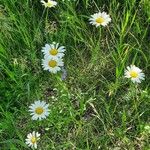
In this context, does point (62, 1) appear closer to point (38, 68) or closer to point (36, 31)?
point (36, 31)

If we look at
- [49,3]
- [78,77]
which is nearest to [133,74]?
[78,77]

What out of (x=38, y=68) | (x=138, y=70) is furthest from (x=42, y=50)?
(x=138, y=70)

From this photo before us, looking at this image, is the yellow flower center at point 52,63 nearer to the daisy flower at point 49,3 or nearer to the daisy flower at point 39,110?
A: the daisy flower at point 39,110

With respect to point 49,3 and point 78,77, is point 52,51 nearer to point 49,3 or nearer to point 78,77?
point 78,77

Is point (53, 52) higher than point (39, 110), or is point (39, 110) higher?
point (53, 52)

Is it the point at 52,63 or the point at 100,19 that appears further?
the point at 100,19

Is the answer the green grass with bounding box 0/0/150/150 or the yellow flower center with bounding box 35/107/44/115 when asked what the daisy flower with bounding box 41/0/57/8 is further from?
the yellow flower center with bounding box 35/107/44/115

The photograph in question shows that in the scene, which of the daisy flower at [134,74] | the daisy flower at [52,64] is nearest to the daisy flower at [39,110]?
the daisy flower at [52,64]

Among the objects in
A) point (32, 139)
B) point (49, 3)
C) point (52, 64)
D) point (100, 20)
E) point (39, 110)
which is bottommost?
point (32, 139)
